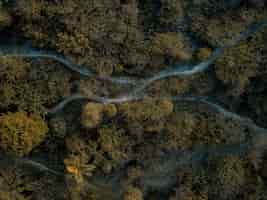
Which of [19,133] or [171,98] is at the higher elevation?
[171,98]

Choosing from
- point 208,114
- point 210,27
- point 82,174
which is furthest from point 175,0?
point 82,174

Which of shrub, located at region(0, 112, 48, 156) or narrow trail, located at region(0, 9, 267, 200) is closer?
shrub, located at region(0, 112, 48, 156)

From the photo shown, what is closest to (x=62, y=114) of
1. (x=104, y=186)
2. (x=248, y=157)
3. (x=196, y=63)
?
(x=104, y=186)

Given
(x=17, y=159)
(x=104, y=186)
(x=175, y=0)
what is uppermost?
(x=175, y=0)

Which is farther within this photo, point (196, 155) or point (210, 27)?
point (196, 155)

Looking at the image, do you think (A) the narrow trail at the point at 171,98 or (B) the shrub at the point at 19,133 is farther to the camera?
(A) the narrow trail at the point at 171,98

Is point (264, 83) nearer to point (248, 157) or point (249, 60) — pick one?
point (249, 60)

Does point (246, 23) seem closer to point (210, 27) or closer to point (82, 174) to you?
point (210, 27)

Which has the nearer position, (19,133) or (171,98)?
(19,133)

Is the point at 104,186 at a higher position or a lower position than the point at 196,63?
lower
